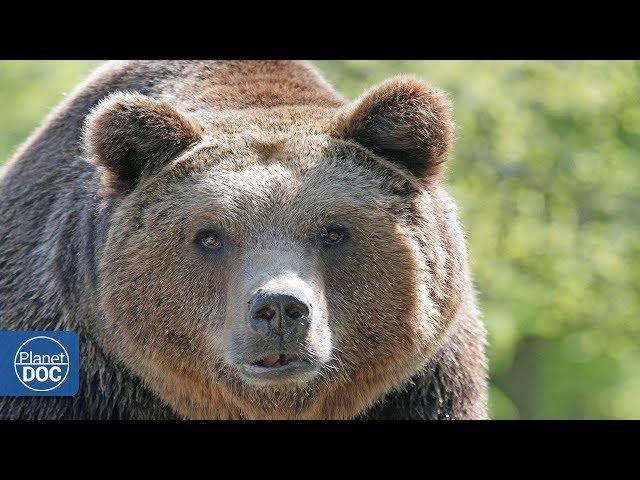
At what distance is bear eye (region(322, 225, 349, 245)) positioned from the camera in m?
6.08

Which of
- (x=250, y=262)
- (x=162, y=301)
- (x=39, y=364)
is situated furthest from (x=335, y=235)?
(x=39, y=364)

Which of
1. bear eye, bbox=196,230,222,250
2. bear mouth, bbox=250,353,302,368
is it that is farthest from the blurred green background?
bear mouth, bbox=250,353,302,368

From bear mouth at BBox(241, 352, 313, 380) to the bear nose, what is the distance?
0.16 m

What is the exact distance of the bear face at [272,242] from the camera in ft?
19.8

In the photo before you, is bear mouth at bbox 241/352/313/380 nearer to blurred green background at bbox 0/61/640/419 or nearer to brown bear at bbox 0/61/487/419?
brown bear at bbox 0/61/487/419

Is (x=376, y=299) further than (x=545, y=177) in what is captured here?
No

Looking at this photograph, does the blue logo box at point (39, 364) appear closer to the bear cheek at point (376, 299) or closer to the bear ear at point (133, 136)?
the bear ear at point (133, 136)

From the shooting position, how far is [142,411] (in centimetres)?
649

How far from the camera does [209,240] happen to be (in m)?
6.06

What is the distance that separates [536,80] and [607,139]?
3.08 feet

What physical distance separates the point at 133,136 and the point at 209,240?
639 millimetres

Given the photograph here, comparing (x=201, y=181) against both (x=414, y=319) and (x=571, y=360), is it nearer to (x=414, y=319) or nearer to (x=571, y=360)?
(x=414, y=319)

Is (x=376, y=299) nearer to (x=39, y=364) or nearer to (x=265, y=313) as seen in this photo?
(x=265, y=313)
